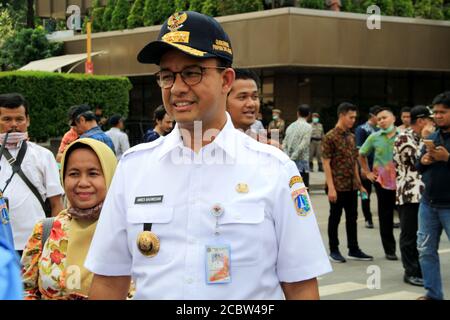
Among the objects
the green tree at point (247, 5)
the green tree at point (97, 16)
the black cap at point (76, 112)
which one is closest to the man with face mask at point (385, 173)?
the black cap at point (76, 112)

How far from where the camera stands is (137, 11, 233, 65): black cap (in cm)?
233

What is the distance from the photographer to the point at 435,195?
665 cm

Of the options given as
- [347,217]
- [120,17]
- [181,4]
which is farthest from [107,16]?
[347,217]

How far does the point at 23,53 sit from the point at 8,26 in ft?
4.62

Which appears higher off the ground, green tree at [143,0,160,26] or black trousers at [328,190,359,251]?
green tree at [143,0,160,26]

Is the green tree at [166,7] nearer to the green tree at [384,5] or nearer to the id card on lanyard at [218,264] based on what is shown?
the green tree at [384,5]

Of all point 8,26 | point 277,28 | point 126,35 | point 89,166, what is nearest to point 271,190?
point 89,166

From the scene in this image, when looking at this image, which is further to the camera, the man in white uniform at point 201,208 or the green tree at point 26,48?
the green tree at point 26,48

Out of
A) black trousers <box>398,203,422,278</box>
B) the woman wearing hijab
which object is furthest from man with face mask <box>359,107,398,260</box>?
the woman wearing hijab

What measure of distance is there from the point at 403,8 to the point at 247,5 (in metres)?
5.48

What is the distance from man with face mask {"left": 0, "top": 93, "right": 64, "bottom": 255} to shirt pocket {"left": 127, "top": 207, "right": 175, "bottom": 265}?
2944 mm

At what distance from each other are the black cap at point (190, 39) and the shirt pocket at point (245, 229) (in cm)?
52

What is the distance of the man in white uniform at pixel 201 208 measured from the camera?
2.26 m

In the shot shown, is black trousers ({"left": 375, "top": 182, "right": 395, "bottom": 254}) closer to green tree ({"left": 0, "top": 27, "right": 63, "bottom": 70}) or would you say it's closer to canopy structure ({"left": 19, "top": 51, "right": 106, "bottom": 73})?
canopy structure ({"left": 19, "top": 51, "right": 106, "bottom": 73})
